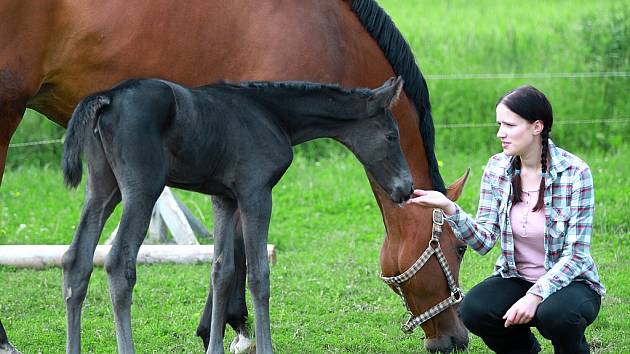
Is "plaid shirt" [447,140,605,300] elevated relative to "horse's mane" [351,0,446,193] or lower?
lower

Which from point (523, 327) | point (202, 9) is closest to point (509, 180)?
point (523, 327)

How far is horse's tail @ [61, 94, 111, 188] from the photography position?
426 cm

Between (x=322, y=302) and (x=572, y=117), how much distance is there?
533 centimetres

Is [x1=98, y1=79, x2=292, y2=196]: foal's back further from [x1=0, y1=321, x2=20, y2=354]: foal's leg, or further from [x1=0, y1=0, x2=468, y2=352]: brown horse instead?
[x1=0, y1=321, x2=20, y2=354]: foal's leg

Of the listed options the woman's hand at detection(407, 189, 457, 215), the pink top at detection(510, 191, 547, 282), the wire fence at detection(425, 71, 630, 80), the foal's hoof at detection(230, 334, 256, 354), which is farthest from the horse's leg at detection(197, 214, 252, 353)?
the wire fence at detection(425, 71, 630, 80)

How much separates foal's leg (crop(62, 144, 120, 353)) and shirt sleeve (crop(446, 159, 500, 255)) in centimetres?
154

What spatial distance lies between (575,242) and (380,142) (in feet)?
3.21

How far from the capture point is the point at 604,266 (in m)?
7.12

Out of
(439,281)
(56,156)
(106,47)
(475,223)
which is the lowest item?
(56,156)

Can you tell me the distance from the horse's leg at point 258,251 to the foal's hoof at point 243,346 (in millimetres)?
857

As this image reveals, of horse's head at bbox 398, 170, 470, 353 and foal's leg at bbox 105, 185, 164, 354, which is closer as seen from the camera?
foal's leg at bbox 105, 185, 164, 354

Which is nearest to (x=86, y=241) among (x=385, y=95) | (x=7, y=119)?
(x=7, y=119)

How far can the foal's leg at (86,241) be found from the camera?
14.4 feet

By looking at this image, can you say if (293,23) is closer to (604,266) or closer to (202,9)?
(202,9)
